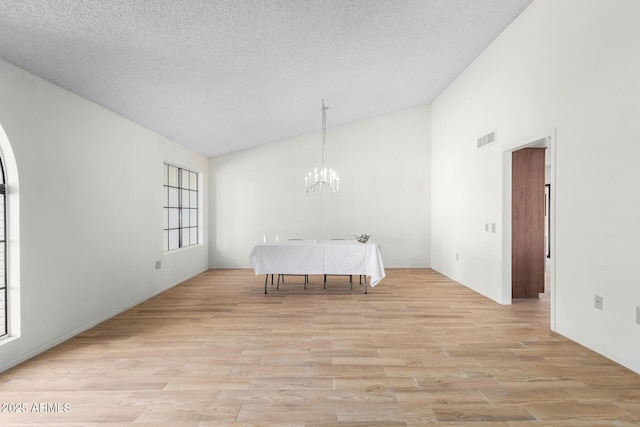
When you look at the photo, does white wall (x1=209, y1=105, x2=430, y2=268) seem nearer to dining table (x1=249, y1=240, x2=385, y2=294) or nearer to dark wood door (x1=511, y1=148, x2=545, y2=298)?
dining table (x1=249, y1=240, x2=385, y2=294)

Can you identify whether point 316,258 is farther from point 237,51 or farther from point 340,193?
point 237,51

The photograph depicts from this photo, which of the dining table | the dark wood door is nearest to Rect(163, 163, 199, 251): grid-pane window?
the dining table

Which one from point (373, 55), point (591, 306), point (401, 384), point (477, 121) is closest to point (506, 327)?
point (591, 306)

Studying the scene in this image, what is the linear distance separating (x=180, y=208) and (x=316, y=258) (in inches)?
112

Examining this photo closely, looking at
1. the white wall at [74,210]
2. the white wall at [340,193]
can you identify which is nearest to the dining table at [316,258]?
the white wall at [74,210]

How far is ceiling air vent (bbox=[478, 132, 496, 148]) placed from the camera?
4.81 metres

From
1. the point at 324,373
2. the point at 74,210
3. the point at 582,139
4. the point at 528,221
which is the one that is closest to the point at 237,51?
the point at 74,210

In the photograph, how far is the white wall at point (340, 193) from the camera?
7.57 m

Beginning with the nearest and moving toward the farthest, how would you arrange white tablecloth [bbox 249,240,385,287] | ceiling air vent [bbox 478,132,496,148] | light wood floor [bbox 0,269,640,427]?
light wood floor [bbox 0,269,640,427] < ceiling air vent [bbox 478,132,496,148] < white tablecloth [bbox 249,240,385,287]

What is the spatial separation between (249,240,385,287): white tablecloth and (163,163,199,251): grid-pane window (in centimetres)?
176

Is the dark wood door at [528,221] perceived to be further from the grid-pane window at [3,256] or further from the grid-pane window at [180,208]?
the grid-pane window at [3,256]

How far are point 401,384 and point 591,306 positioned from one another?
1916 millimetres

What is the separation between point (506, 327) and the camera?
365cm

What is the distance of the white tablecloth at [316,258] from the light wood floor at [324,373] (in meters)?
0.96
